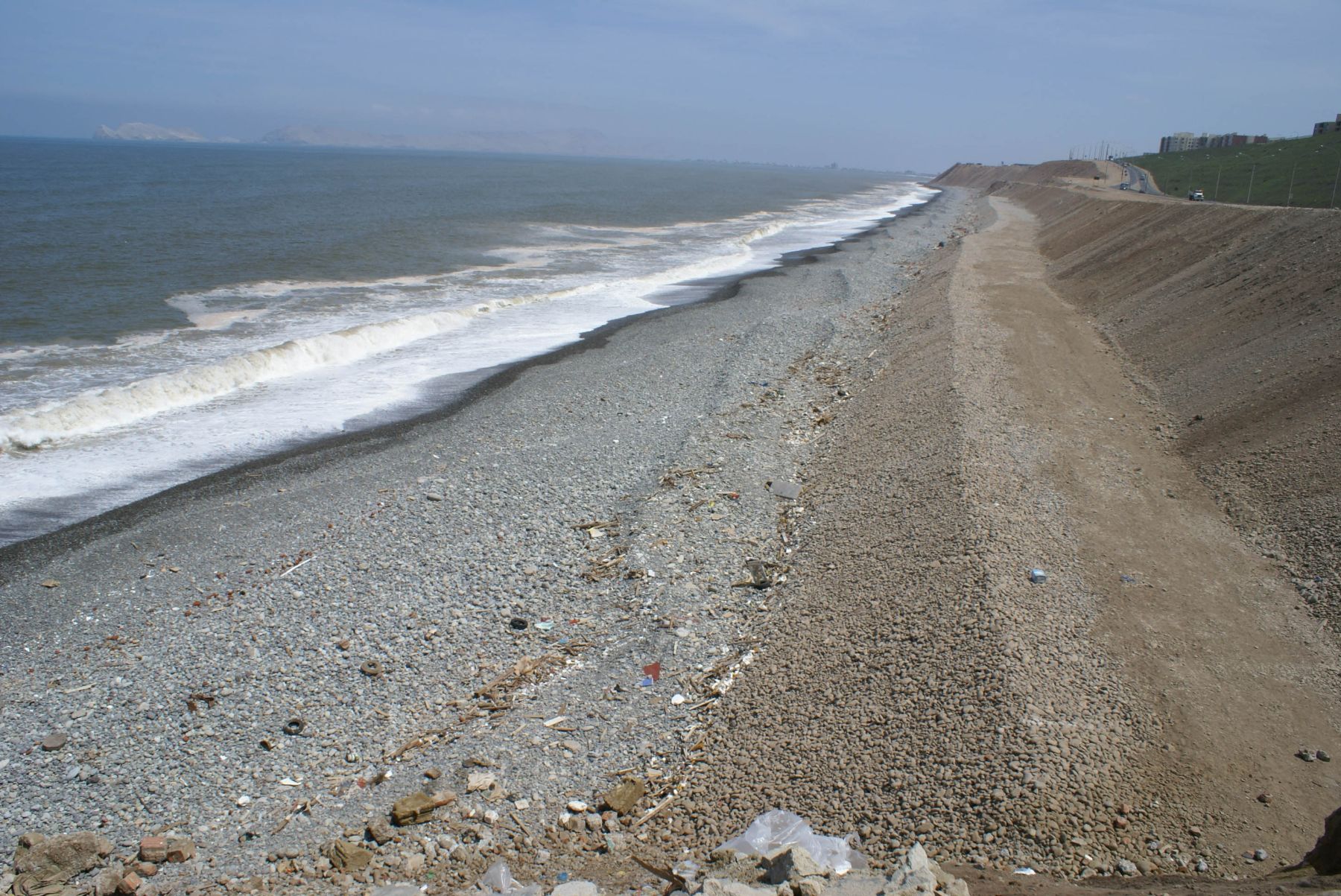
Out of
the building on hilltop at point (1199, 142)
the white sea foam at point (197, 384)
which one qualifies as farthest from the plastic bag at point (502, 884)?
the building on hilltop at point (1199, 142)

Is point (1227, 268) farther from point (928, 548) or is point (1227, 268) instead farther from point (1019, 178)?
point (1019, 178)

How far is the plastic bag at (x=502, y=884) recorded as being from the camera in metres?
4.83

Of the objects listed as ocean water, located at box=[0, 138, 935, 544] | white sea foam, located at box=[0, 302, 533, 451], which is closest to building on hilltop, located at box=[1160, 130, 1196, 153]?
ocean water, located at box=[0, 138, 935, 544]

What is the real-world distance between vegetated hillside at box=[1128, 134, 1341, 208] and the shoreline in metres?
28.3

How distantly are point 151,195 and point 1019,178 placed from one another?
10004 cm

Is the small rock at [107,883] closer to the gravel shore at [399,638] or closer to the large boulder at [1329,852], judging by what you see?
the gravel shore at [399,638]

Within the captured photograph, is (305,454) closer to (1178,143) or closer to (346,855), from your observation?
(346,855)

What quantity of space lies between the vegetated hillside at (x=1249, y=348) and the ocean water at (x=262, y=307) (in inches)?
513

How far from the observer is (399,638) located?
7.66m

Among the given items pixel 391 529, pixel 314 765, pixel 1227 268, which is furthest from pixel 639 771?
pixel 1227 268

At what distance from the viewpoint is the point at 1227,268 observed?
18016 millimetres

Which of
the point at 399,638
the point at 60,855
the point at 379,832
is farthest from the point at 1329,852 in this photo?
the point at 60,855

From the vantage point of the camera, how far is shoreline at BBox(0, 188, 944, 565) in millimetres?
9859

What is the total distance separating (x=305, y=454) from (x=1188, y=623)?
1193cm
